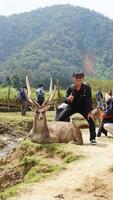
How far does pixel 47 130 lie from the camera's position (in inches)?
574

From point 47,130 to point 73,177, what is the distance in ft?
14.3

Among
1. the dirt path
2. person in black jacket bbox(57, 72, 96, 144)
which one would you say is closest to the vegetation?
the dirt path

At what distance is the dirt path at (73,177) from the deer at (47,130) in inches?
46.4

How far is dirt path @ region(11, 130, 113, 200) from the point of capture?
30.1 ft

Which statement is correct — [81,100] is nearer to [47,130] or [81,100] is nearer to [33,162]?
[47,130]

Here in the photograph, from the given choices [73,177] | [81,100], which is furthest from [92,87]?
[73,177]

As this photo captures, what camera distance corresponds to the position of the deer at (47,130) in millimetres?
14391

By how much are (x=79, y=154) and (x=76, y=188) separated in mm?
3082

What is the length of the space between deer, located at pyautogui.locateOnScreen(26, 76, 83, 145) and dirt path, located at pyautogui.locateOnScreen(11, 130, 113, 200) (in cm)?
118

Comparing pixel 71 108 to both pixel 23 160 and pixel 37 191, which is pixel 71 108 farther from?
pixel 37 191

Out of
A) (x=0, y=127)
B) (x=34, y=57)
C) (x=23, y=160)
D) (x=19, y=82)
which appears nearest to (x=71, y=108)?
(x=23, y=160)

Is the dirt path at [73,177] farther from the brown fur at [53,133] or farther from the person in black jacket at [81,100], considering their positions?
the person in black jacket at [81,100]

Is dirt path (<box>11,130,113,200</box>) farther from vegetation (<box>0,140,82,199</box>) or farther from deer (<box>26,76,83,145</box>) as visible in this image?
deer (<box>26,76,83,145</box>)

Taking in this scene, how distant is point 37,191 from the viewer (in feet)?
31.0
